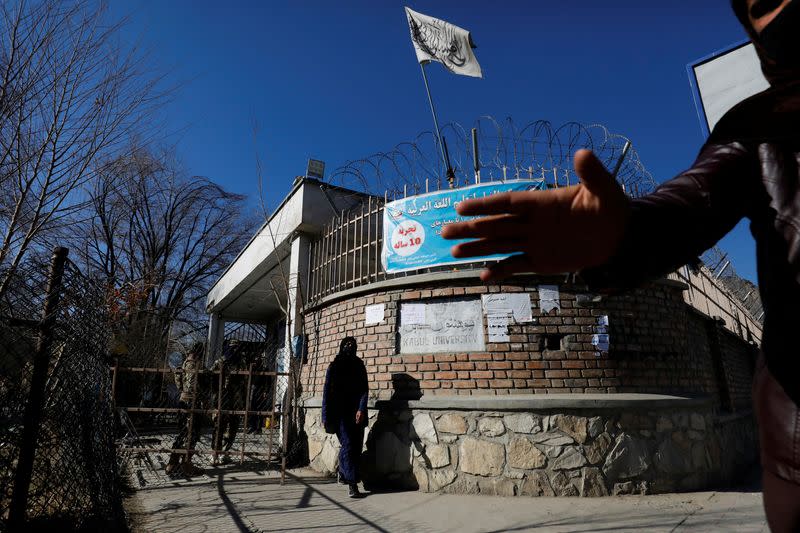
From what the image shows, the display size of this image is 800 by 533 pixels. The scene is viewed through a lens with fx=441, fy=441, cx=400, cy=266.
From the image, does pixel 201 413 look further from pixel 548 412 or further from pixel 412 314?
pixel 548 412

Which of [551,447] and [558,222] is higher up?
[558,222]

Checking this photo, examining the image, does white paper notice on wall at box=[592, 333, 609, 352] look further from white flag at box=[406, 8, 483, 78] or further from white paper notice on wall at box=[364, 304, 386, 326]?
white flag at box=[406, 8, 483, 78]

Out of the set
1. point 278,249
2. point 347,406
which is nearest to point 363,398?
point 347,406

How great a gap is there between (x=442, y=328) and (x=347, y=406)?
1.58m

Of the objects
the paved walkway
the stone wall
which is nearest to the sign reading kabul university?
the stone wall

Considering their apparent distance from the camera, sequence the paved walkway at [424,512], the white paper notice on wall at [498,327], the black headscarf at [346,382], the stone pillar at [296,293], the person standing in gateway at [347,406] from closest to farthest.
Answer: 1. the paved walkway at [424,512]
2. the person standing in gateway at [347,406]
3. the white paper notice on wall at [498,327]
4. the black headscarf at [346,382]
5. the stone pillar at [296,293]

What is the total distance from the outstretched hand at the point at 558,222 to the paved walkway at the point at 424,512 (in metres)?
3.77

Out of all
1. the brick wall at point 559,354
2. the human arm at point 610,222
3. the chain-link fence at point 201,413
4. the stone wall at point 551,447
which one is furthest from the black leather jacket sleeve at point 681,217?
the chain-link fence at point 201,413

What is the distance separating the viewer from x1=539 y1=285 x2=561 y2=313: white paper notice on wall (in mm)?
5598

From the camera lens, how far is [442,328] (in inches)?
228

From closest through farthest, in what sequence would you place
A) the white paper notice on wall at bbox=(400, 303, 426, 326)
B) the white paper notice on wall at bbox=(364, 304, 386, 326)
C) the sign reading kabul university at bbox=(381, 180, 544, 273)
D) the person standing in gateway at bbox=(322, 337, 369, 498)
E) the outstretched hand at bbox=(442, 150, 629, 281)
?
the outstretched hand at bbox=(442, 150, 629, 281)
the person standing in gateway at bbox=(322, 337, 369, 498)
the white paper notice on wall at bbox=(400, 303, 426, 326)
the sign reading kabul university at bbox=(381, 180, 544, 273)
the white paper notice on wall at bbox=(364, 304, 386, 326)

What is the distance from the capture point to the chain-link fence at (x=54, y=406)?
266 cm

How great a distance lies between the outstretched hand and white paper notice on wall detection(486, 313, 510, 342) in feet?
15.1

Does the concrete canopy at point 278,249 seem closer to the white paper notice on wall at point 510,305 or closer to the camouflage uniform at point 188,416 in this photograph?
the camouflage uniform at point 188,416
